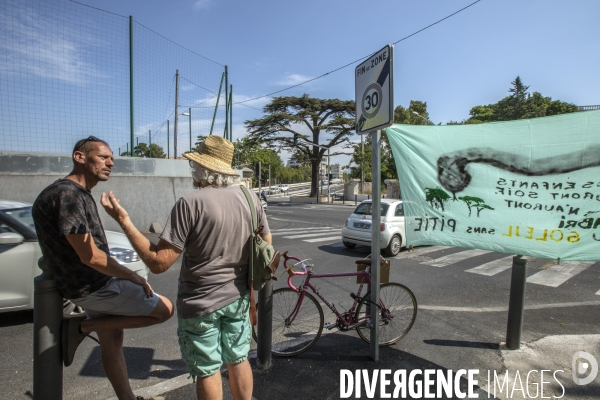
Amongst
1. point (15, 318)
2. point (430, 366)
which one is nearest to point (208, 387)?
point (430, 366)

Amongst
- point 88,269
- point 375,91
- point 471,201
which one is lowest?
point 88,269

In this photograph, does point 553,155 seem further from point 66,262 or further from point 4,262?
point 4,262

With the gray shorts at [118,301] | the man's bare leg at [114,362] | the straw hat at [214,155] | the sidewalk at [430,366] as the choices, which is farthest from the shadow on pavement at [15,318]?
the straw hat at [214,155]

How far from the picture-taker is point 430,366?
3359 millimetres

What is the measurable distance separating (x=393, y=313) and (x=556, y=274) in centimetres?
557

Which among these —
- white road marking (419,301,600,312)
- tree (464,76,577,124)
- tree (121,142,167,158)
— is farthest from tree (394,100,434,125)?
white road marking (419,301,600,312)

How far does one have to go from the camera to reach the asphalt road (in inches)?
126

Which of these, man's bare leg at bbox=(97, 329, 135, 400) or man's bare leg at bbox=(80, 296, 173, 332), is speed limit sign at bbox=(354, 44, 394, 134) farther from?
man's bare leg at bbox=(97, 329, 135, 400)

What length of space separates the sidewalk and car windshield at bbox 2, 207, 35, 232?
2752 mm

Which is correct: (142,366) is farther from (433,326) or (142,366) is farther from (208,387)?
(433,326)

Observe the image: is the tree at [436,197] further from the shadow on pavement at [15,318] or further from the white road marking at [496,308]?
the shadow on pavement at [15,318]

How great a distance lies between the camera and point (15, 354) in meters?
3.54

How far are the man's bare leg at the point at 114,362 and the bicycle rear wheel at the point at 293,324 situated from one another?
1.25m

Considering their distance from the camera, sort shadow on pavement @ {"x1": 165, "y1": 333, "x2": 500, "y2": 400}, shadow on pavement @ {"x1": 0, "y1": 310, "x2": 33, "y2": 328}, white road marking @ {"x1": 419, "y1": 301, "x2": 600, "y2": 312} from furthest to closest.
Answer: white road marking @ {"x1": 419, "y1": 301, "x2": 600, "y2": 312} < shadow on pavement @ {"x1": 0, "y1": 310, "x2": 33, "y2": 328} < shadow on pavement @ {"x1": 165, "y1": 333, "x2": 500, "y2": 400}
